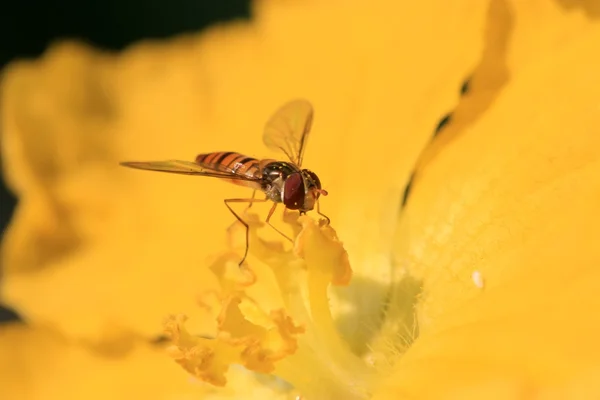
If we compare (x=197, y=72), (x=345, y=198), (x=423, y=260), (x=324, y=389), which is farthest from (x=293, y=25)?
(x=324, y=389)

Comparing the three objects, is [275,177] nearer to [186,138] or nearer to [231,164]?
[231,164]

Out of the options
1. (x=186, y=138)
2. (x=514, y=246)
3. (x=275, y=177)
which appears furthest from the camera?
(x=186, y=138)

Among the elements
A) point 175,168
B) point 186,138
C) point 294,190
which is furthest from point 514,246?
point 186,138

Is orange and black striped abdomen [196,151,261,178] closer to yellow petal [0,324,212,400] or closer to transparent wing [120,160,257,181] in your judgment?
transparent wing [120,160,257,181]

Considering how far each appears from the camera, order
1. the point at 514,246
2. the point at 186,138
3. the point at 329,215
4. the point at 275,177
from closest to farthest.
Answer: the point at 514,246 < the point at 275,177 < the point at 329,215 < the point at 186,138

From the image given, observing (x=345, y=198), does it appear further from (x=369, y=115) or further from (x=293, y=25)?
(x=293, y=25)

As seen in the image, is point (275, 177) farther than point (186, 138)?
No
